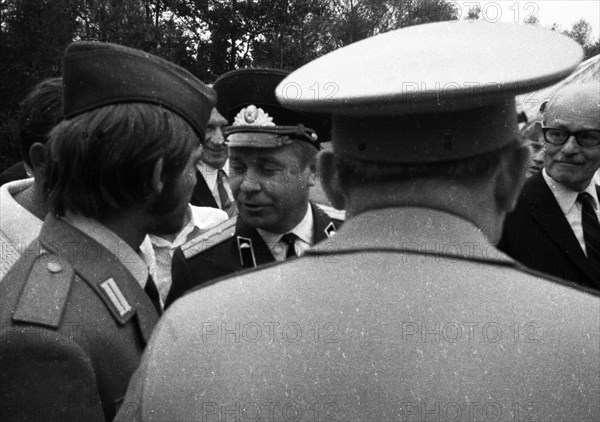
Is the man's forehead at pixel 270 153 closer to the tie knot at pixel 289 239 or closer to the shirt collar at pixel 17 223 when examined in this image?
the tie knot at pixel 289 239

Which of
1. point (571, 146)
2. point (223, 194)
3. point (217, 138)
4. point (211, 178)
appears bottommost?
point (223, 194)

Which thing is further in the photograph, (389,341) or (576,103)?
(576,103)

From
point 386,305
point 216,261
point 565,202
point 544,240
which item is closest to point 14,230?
point 216,261

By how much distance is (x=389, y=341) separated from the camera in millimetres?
1446

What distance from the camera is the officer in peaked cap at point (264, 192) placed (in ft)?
11.6

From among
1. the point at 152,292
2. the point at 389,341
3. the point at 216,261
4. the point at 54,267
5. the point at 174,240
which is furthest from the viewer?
the point at 174,240

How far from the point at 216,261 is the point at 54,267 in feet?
4.64

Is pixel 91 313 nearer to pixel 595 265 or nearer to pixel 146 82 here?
pixel 146 82

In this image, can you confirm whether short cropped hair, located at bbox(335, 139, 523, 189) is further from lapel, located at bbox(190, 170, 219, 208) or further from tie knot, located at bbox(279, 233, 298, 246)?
lapel, located at bbox(190, 170, 219, 208)

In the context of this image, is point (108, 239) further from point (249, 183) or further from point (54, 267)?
point (249, 183)

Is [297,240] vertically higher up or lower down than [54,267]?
lower down

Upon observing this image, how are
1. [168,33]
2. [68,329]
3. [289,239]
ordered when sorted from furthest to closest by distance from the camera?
[168,33], [289,239], [68,329]

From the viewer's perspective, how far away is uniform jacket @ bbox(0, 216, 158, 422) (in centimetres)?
190

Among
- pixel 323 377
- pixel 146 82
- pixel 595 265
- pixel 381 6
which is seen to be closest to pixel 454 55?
pixel 323 377
